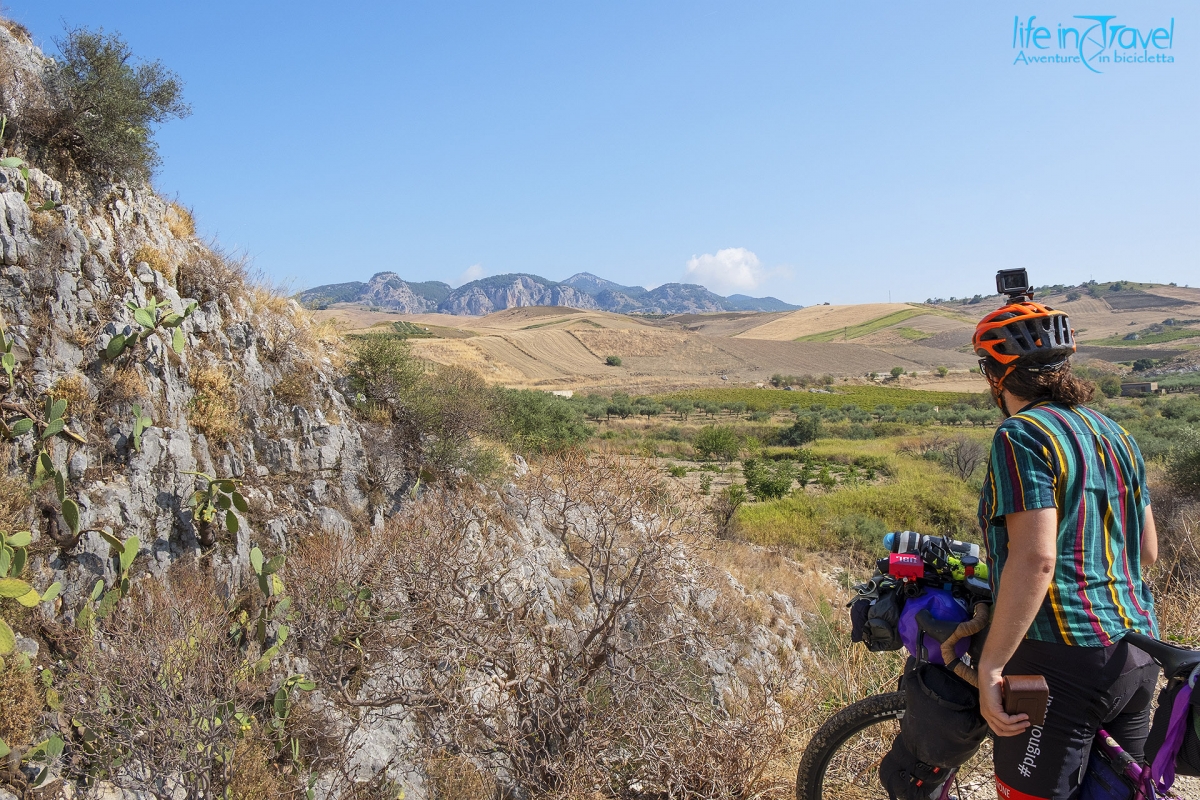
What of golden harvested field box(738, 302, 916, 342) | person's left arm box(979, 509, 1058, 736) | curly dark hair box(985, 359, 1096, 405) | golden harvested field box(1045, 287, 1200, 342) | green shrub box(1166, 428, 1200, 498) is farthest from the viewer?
→ golden harvested field box(738, 302, 916, 342)

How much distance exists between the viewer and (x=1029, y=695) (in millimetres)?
1673

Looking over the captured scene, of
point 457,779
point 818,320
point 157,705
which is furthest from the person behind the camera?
point 818,320

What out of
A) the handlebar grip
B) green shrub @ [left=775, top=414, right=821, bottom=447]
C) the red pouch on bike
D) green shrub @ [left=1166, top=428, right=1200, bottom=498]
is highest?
the red pouch on bike

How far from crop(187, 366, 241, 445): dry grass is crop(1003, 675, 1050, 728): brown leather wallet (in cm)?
689

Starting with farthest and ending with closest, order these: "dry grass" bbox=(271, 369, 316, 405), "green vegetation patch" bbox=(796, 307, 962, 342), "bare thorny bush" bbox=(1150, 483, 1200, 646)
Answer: "green vegetation patch" bbox=(796, 307, 962, 342) < "dry grass" bbox=(271, 369, 316, 405) < "bare thorny bush" bbox=(1150, 483, 1200, 646)

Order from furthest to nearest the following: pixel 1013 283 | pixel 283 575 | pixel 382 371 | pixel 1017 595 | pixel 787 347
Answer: pixel 787 347, pixel 382 371, pixel 283 575, pixel 1013 283, pixel 1017 595

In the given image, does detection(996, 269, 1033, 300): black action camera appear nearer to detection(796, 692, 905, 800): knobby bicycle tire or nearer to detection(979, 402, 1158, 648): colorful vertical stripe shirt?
detection(979, 402, 1158, 648): colorful vertical stripe shirt

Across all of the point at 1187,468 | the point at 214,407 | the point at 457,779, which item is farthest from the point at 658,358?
the point at 457,779

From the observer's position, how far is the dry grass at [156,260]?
22.1 ft

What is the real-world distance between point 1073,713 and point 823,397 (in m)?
56.9

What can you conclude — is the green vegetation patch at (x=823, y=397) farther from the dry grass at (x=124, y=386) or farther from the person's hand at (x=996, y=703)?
the person's hand at (x=996, y=703)

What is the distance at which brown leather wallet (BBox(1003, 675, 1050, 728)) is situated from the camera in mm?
1669

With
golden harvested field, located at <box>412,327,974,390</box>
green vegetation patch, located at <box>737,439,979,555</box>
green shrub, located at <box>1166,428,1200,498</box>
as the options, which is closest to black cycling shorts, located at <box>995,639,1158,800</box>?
green vegetation patch, located at <box>737,439,979,555</box>

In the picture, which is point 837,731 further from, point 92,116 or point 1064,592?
point 92,116
